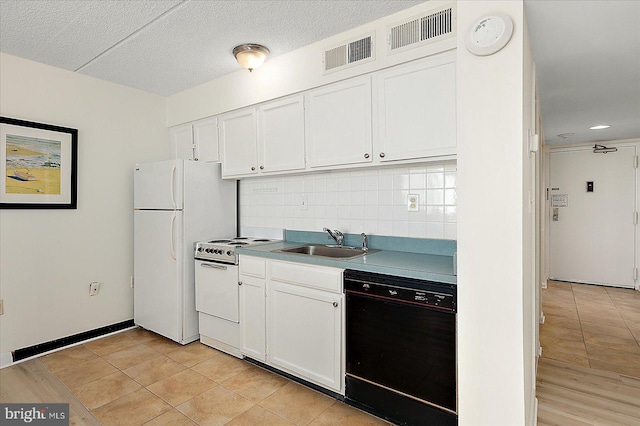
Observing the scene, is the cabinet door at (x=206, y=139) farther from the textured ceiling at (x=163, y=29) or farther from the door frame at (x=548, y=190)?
the door frame at (x=548, y=190)

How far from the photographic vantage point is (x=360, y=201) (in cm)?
276

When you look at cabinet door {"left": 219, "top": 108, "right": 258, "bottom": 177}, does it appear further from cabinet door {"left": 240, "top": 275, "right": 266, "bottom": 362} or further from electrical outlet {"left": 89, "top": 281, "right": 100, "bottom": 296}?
electrical outlet {"left": 89, "top": 281, "right": 100, "bottom": 296}

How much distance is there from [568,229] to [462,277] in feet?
16.5

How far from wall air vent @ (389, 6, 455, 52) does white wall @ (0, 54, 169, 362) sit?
2668mm

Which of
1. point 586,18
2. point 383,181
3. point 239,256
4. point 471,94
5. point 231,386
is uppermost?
point 586,18

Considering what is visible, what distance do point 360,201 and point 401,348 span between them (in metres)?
1.20

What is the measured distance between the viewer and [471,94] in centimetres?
147

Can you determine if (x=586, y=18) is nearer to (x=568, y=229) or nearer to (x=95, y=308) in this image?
(x=95, y=308)

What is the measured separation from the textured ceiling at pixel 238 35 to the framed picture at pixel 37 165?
0.58 meters

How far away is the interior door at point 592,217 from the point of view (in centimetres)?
496

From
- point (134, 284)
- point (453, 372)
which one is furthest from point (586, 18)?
point (134, 284)

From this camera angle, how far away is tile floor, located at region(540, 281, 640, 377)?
2.81 m

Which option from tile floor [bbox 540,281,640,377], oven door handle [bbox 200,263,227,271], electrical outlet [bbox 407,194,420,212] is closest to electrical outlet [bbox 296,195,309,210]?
oven door handle [bbox 200,263,227,271]

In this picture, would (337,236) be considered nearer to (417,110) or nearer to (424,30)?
(417,110)
